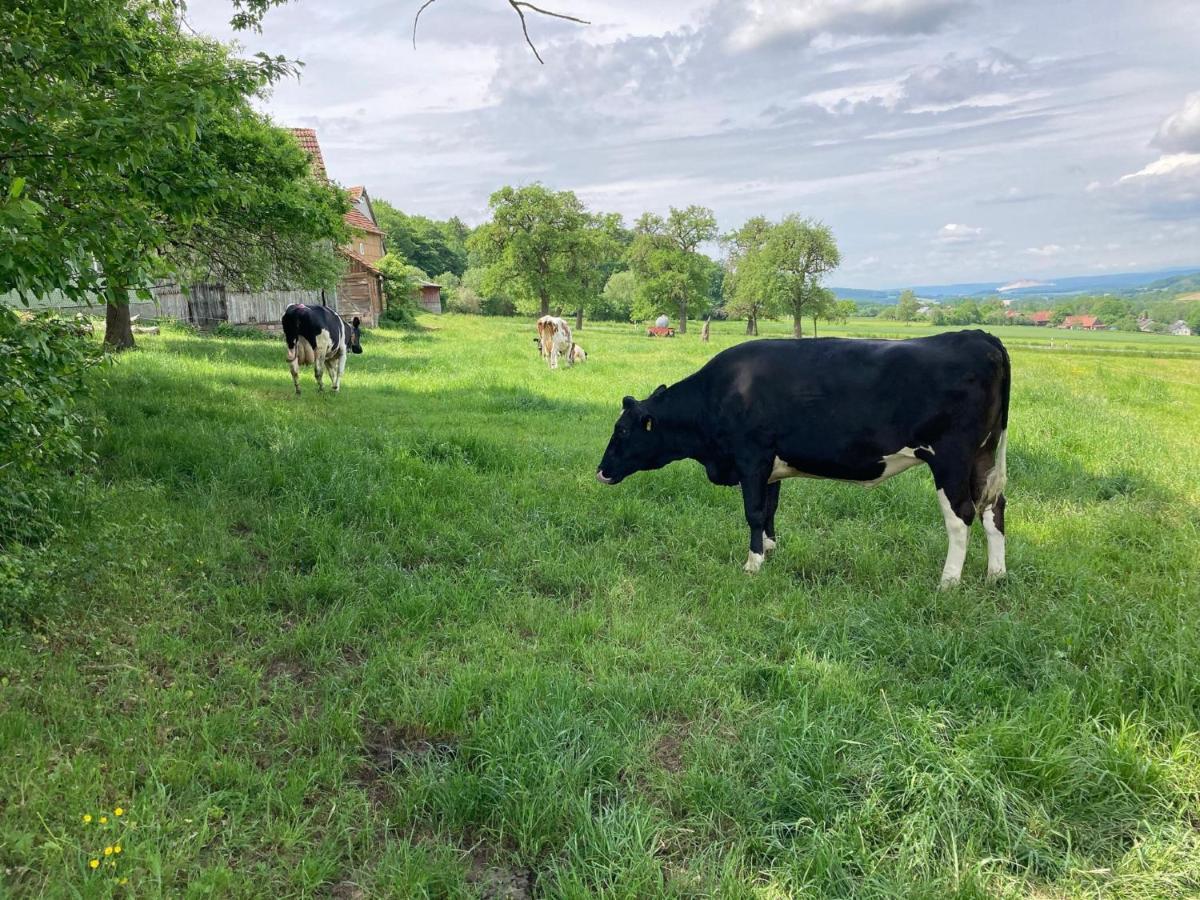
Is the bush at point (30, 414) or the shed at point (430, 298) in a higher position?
the shed at point (430, 298)

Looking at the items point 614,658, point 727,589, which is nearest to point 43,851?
point 614,658

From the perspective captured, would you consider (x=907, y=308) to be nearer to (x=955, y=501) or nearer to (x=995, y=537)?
(x=995, y=537)

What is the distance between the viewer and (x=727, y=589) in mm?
5094

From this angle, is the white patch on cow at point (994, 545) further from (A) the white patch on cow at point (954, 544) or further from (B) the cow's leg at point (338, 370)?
(B) the cow's leg at point (338, 370)

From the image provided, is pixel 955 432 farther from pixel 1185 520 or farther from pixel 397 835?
pixel 397 835

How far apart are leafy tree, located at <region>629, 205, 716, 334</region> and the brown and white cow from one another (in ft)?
117

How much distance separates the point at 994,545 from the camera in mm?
5270

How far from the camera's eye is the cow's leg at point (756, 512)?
18.3 feet

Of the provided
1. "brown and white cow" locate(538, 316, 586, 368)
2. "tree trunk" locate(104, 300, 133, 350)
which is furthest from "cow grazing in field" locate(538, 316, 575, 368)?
"tree trunk" locate(104, 300, 133, 350)

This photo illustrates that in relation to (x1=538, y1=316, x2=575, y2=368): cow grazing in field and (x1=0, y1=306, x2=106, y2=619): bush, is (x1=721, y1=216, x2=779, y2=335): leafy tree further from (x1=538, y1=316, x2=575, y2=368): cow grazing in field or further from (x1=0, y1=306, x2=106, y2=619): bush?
(x1=0, y1=306, x2=106, y2=619): bush

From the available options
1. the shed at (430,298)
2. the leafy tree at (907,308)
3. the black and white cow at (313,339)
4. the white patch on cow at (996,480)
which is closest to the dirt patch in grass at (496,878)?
the white patch on cow at (996,480)

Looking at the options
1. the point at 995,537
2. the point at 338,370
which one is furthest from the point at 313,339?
the point at 995,537

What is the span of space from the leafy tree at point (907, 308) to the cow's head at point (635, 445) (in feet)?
404

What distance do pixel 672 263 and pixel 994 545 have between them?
55.2 metres
